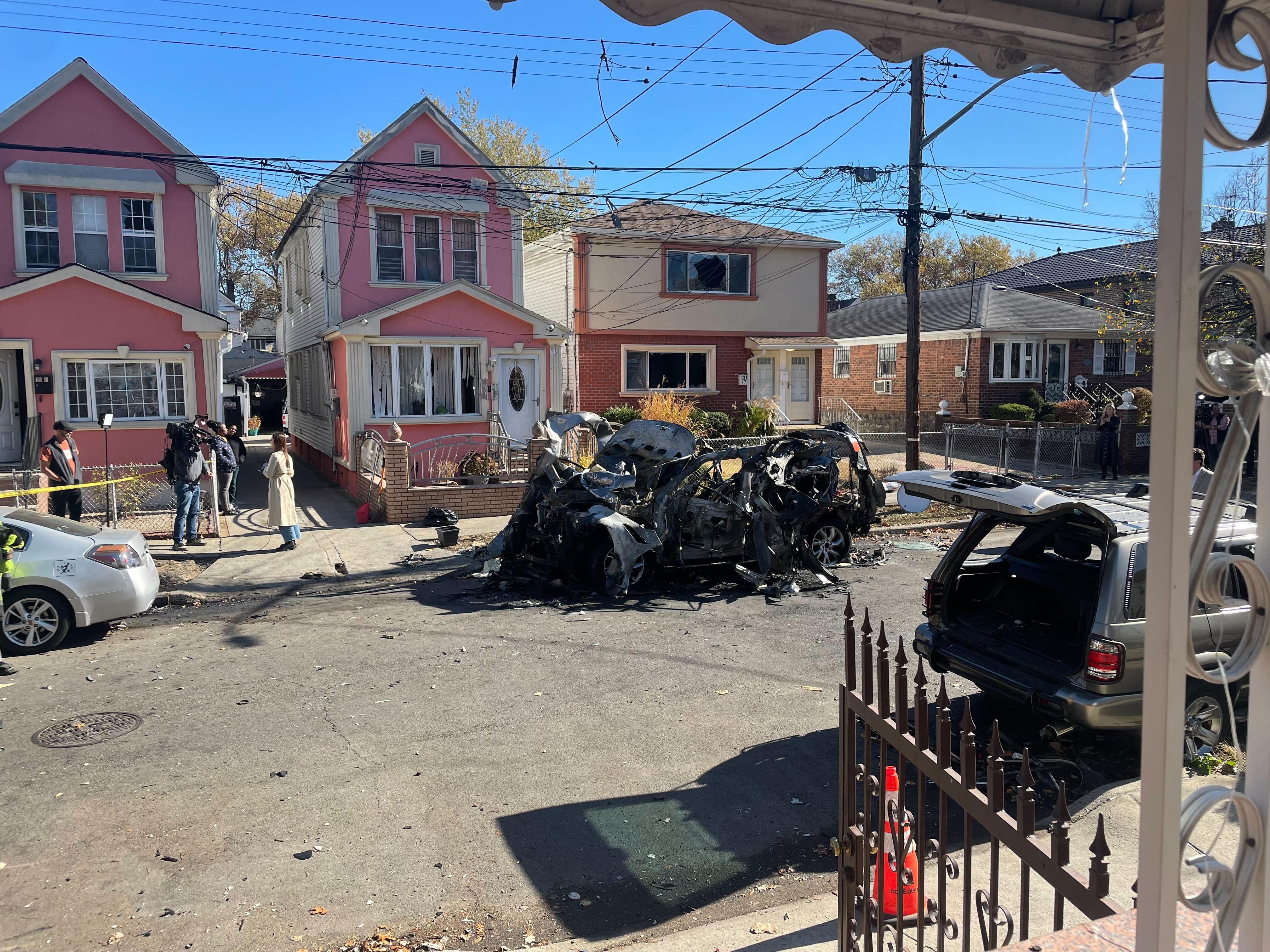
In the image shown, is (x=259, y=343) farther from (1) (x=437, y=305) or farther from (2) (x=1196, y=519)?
(2) (x=1196, y=519)

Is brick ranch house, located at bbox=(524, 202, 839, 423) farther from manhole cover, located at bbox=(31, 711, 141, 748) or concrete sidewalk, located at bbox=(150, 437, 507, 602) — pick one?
manhole cover, located at bbox=(31, 711, 141, 748)

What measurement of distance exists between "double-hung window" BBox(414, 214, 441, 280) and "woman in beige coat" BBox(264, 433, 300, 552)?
28.5 ft

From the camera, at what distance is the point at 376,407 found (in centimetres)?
2011

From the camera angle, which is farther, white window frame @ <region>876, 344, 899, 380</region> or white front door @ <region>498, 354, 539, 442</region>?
white window frame @ <region>876, 344, 899, 380</region>

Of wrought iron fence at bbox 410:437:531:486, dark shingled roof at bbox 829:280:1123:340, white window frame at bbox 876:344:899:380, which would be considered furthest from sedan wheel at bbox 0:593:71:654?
white window frame at bbox 876:344:899:380

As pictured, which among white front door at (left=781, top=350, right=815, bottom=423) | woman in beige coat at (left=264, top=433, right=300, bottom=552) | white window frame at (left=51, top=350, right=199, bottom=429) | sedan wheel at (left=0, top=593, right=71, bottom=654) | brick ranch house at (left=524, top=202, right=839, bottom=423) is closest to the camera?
sedan wheel at (left=0, top=593, right=71, bottom=654)

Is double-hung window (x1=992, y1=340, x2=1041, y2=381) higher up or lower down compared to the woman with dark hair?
higher up

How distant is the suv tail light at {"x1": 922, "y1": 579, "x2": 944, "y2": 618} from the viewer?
671 centimetres

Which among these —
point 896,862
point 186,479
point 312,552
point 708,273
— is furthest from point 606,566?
point 708,273

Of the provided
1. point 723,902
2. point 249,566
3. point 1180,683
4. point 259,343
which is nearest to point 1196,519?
point 1180,683

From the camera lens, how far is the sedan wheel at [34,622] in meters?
8.83

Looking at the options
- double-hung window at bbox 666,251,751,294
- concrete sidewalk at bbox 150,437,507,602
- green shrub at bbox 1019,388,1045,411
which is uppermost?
double-hung window at bbox 666,251,751,294

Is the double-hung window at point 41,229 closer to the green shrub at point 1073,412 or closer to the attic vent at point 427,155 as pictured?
the attic vent at point 427,155

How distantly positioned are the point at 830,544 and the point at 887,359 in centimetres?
2115
